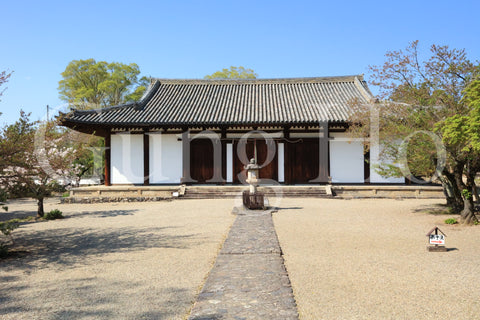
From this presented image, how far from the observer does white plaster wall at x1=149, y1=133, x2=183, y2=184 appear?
18281mm

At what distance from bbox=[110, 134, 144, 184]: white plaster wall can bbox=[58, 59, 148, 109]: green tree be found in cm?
1930

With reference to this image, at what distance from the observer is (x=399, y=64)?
1032cm

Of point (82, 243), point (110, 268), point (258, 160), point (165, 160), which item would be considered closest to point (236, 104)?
point (258, 160)

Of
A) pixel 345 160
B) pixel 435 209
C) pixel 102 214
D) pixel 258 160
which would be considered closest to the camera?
pixel 435 209

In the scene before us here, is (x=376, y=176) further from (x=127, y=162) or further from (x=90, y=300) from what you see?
(x=90, y=300)

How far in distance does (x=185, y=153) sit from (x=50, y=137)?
10.2 meters

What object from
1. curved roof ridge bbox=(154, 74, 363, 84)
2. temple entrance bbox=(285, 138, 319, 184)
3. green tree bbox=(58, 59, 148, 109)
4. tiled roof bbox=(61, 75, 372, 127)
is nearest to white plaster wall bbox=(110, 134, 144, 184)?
tiled roof bbox=(61, 75, 372, 127)

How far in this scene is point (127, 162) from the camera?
18234 millimetres

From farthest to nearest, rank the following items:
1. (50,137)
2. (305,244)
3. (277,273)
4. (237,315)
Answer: (50,137) → (305,244) → (277,273) → (237,315)

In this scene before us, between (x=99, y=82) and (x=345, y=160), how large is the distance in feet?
94.7

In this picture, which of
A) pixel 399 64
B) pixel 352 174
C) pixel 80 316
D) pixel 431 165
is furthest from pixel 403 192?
pixel 80 316

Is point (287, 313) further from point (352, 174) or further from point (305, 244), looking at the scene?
point (352, 174)

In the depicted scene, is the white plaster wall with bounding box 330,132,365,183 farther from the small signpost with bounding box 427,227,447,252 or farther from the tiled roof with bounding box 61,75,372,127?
the small signpost with bounding box 427,227,447,252

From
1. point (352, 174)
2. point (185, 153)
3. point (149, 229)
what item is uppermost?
point (185, 153)
